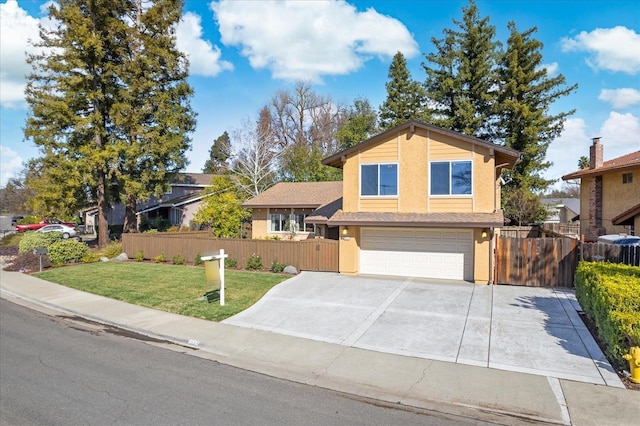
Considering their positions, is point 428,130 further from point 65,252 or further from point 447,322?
point 65,252

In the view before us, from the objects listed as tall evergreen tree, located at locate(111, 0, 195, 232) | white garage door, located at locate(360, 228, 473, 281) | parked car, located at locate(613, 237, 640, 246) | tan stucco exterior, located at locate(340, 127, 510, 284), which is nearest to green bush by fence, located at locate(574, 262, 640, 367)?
tan stucco exterior, located at locate(340, 127, 510, 284)

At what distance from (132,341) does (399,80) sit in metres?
34.2

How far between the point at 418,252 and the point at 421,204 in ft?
6.49

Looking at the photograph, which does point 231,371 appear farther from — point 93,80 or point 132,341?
point 93,80

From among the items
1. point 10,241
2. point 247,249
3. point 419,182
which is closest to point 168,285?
point 247,249

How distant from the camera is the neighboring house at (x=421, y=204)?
15.2 m

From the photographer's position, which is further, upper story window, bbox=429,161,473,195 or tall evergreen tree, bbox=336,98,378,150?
tall evergreen tree, bbox=336,98,378,150

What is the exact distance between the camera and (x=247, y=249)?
1914 centimetres

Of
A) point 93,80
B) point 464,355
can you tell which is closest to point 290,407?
point 464,355

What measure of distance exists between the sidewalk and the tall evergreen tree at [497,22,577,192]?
90.0ft

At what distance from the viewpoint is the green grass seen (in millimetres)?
12220

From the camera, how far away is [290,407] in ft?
20.0

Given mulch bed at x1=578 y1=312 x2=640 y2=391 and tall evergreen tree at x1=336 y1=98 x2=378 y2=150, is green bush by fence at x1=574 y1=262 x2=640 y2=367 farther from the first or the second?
tall evergreen tree at x1=336 y1=98 x2=378 y2=150

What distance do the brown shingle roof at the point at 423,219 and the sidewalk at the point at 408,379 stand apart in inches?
295
